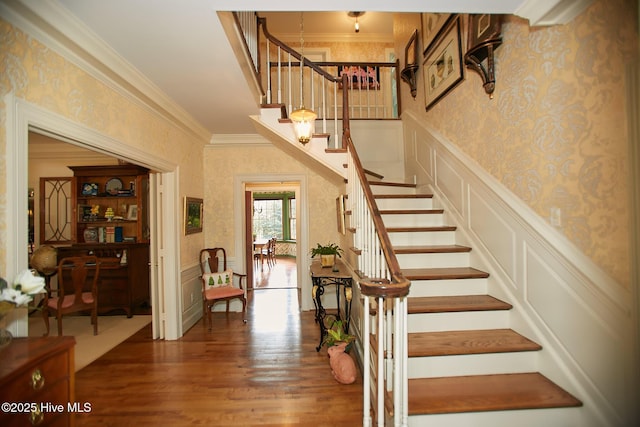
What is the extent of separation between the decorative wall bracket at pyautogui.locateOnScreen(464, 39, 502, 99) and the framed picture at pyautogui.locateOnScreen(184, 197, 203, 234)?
3.63 m

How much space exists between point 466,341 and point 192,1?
2.75 m

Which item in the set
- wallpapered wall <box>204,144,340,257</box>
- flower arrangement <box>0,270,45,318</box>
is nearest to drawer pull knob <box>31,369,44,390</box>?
flower arrangement <box>0,270,45,318</box>

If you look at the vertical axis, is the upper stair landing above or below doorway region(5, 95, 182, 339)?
above

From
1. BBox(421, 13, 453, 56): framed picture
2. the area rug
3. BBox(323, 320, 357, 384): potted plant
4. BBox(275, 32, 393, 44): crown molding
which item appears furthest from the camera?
BBox(275, 32, 393, 44): crown molding

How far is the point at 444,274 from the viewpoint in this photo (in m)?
2.52

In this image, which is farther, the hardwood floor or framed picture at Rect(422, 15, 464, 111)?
framed picture at Rect(422, 15, 464, 111)

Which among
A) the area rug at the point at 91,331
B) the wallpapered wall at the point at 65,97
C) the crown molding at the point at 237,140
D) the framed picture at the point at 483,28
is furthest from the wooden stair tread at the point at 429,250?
the area rug at the point at 91,331

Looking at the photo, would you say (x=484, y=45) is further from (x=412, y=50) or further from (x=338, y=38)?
(x=338, y=38)

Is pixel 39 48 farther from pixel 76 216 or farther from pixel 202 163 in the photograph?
pixel 76 216

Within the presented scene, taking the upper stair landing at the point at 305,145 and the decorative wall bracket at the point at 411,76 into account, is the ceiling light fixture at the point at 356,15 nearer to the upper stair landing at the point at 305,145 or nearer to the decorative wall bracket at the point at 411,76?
the decorative wall bracket at the point at 411,76

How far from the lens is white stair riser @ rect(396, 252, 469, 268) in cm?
280

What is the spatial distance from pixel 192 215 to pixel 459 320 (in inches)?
142

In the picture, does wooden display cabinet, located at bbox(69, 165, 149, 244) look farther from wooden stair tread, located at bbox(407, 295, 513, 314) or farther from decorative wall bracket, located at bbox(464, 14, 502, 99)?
decorative wall bracket, located at bbox(464, 14, 502, 99)

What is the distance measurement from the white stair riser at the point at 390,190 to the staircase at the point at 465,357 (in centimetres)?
105
